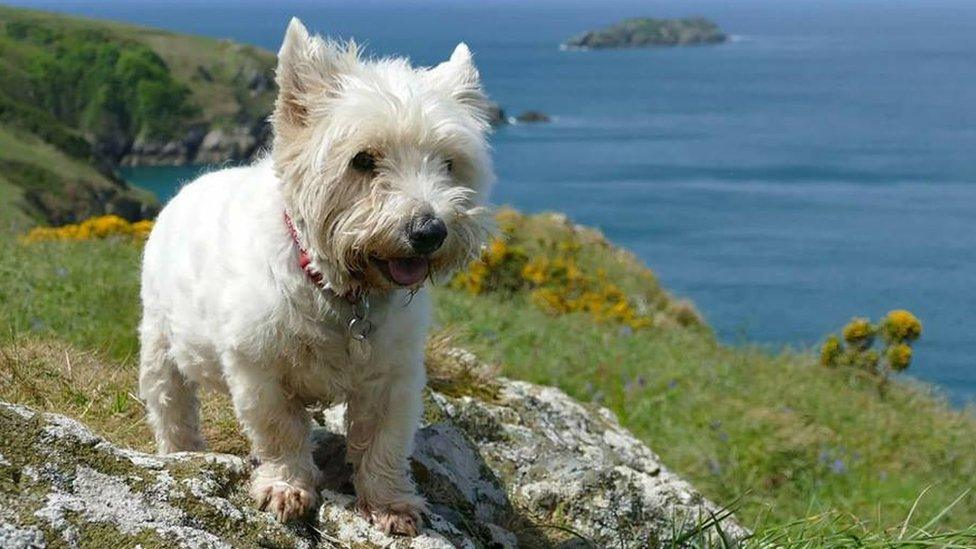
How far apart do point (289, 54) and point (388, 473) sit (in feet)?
4.83

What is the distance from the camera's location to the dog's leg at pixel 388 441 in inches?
165

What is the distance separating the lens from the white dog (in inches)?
151

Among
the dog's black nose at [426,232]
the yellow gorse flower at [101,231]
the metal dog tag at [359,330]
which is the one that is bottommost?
the yellow gorse flower at [101,231]

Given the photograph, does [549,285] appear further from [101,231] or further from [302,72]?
[302,72]

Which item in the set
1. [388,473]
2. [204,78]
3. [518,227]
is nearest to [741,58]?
[204,78]

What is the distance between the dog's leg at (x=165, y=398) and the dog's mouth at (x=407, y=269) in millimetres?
1532

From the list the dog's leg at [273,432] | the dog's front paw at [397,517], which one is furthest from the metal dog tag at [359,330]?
the dog's front paw at [397,517]

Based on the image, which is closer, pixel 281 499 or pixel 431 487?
pixel 281 499

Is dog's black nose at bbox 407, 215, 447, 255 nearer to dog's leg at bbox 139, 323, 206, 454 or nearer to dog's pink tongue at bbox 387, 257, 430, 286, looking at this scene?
dog's pink tongue at bbox 387, 257, 430, 286

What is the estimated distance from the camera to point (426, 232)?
148 inches

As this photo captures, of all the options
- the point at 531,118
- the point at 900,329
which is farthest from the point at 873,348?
the point at 531,118

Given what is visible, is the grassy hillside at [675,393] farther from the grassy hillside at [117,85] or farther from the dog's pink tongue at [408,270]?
the grassy hillside at [117,85]

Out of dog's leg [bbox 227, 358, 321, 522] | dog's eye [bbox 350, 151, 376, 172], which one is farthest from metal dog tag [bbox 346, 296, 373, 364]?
dog's eye [bbox 350, 151, 376, 172]

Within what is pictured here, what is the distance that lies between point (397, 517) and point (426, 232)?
1.03 m
